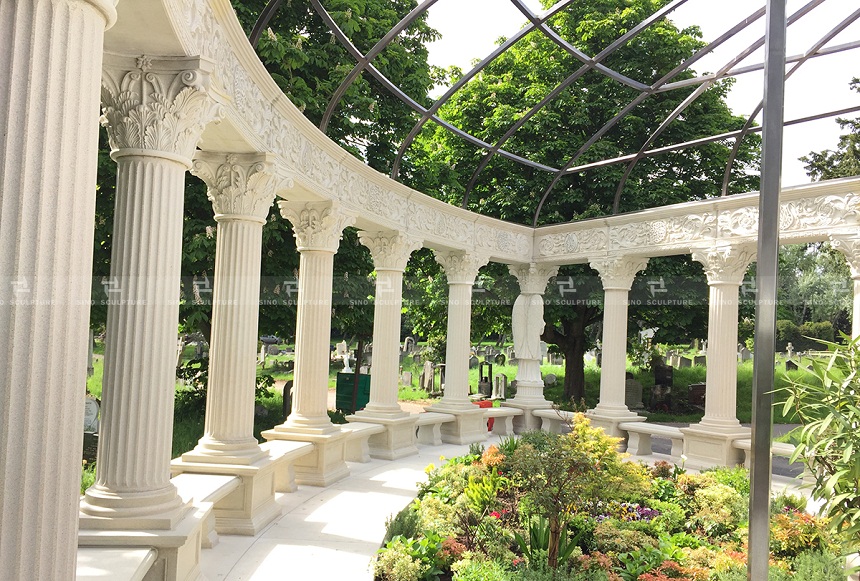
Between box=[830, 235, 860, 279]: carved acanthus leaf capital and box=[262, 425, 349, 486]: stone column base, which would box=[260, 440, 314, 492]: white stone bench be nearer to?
box=[262, 425, 349, 486]: stone column base

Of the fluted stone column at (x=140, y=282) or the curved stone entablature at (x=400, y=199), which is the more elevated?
the curved stone entablature at (x=400, y=199)

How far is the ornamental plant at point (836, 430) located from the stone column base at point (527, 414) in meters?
16.3

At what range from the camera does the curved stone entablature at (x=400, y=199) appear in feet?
30.4

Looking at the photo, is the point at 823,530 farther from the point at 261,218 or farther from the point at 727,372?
the point at 261,218

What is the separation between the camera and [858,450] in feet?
26.3

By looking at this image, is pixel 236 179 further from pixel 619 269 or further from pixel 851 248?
pixel 851 248

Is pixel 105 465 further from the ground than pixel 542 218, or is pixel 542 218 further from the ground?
pixel 542 218

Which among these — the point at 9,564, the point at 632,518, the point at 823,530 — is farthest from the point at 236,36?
the point at 823,530

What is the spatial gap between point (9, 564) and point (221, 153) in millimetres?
8754

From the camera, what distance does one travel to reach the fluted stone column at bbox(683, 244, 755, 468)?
19266 millimetres

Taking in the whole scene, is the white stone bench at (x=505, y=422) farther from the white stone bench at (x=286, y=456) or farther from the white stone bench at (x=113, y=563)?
the white stone bench at (x=113, y=563)

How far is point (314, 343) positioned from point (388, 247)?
14.4ft

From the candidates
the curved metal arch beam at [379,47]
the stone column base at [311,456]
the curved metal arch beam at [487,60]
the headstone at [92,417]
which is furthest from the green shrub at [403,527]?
the headstone at [92,417]

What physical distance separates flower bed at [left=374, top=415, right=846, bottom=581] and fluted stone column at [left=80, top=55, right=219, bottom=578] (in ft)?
10.4
